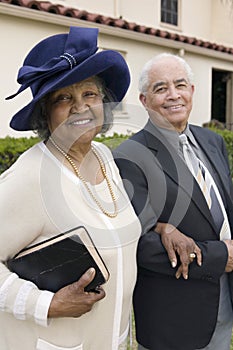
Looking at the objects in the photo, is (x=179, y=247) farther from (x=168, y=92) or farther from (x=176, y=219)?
(x=168, y=92)

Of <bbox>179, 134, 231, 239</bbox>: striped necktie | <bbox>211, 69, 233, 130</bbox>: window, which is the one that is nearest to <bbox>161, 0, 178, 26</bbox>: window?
<bbox>211, 69, 233, 130</bbox>: window

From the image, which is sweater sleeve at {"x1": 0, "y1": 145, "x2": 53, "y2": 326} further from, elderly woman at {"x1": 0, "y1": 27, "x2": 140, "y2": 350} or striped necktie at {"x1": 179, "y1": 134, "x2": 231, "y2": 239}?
striped necktie at {"x1": 179, "y1": 134, "x2": 231, "y2": 239}

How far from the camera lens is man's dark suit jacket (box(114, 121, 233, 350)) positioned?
198cm

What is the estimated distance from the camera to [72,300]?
1502mm

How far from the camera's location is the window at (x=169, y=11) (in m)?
11.0

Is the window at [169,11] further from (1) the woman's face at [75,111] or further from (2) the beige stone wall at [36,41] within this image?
(1) the woman's face at [75,111]

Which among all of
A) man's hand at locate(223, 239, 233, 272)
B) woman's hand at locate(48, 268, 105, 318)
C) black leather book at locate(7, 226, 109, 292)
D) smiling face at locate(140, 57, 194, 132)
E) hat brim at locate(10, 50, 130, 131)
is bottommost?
man's hand at locate(223, 239, 233, 272)

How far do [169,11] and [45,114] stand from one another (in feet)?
34.4

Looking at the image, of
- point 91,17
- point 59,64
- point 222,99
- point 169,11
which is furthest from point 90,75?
point 222,99

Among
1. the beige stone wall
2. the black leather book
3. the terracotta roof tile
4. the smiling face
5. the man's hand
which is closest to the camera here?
the black leather book

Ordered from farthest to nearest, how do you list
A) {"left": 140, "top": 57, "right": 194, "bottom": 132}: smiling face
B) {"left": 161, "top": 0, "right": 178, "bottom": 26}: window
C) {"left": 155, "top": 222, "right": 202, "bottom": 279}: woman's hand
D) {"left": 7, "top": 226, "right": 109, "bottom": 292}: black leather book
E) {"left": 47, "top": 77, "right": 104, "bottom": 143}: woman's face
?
{"left": 161, "top": 0, "right": 178, "bottom": 26}: window < {"left": 140, "top": 57, "right": 194, "bottom": 132}: smiling face < {"left": 155, "top": 222, "right": 202, "bottom": 279}: woman's hand < {"left": 47, "top": 77, "right": 104, "bottom": 143}: woman's face < {"left": 7, "top": 226, "right": 109, "bottom": 292}: black leather book

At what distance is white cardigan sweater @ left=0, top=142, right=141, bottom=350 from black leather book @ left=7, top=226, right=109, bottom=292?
0.03m

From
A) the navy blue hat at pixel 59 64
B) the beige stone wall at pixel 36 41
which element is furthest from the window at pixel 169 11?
the navy blue hat at pixel 59 64

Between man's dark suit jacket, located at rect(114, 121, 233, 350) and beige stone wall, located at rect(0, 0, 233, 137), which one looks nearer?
man's dark suit jacket, located at rect(114, 121, 233, 350)
